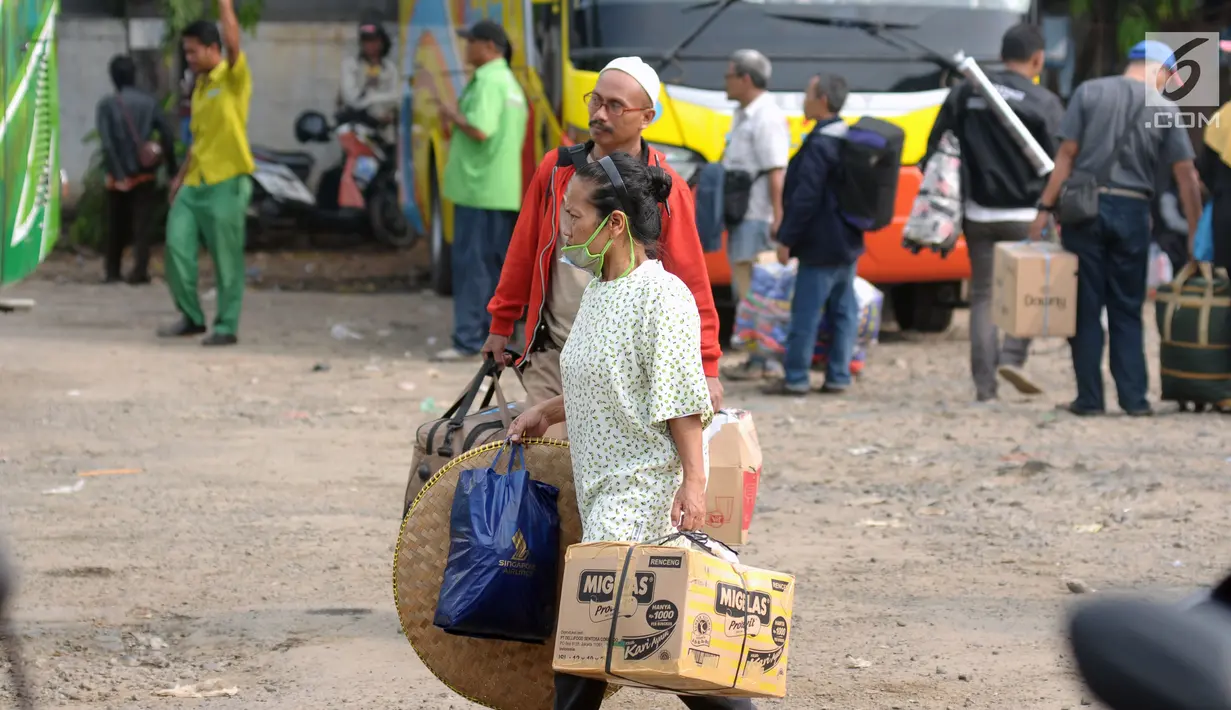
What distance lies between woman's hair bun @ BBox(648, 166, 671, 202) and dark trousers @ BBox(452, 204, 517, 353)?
23.0 feet

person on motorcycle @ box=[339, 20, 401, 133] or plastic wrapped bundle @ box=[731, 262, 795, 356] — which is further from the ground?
person on motorcycle @ box=[339, 20, 401, 133]

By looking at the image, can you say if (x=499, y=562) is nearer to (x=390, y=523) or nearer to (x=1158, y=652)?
(x=1158, y=652)

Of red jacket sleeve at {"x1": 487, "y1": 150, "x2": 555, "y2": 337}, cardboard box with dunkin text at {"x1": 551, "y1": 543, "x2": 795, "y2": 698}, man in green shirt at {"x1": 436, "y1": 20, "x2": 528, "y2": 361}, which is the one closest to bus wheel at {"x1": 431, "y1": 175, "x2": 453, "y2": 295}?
man in green shirt at {"x1": 436, "y1": 20, "x2": 528, "y2": 361}

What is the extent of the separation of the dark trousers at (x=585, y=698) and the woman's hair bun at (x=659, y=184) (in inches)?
41.7

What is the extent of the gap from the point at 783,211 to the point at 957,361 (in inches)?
91.1

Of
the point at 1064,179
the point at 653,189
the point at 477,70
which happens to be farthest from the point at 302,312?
the point at 653,189

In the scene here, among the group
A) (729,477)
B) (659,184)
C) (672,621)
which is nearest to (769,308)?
(729,477)

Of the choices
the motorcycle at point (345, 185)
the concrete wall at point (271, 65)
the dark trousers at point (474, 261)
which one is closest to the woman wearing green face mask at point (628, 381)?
the dark trousers at point (474, 261)

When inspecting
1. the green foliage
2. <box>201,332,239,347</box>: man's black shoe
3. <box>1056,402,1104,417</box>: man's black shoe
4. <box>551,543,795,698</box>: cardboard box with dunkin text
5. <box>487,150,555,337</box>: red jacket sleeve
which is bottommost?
<box>201,332,239,347</box>: man's black shoe

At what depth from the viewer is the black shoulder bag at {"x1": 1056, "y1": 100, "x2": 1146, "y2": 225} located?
27.5 ft

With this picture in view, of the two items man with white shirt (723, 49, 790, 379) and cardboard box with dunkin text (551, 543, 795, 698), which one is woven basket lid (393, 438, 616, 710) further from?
man with white shirt (723, 49, 790, 379)

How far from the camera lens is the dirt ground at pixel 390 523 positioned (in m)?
4.81

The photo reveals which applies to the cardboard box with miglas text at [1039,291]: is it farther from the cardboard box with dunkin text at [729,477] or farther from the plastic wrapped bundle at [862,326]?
the cardboard box with dunkin text at [729,477]

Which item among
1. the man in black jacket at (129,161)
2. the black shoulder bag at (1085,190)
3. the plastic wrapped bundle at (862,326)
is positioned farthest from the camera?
the man in black jacket at (129,161)
